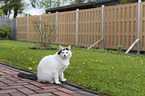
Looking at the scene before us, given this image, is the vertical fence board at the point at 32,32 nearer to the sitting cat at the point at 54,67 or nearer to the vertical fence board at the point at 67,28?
A: the vertical fence board at the point at 67,28

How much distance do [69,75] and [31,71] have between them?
0.97 m

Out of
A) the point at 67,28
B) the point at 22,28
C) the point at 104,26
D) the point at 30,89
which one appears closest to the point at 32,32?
the point at 22,28

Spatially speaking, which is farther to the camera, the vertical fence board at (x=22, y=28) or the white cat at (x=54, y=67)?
the vertical fence board at (x=22, y=28)

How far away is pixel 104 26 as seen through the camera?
1100 cm

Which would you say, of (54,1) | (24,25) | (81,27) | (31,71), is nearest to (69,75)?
(31,71)

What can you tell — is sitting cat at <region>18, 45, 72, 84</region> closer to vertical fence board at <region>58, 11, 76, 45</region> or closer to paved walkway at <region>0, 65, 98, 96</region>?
paved walkway at <region>0, 65, 98, 96</region>

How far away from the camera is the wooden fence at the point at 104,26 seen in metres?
9.56

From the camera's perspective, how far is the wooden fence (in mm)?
9560

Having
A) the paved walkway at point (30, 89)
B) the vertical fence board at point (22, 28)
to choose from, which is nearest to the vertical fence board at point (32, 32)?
the vertical fence board at point (22, 28)

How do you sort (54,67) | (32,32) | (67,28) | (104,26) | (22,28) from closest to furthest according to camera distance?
(54,67) < (104,26) < (67,28) < (32,32) < (22,28)

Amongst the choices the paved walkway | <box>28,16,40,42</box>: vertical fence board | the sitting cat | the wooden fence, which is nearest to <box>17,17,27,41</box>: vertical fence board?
<box>28,16,40,42</box>: vertical fence board

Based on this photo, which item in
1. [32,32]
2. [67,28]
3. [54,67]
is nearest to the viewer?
[54,67]

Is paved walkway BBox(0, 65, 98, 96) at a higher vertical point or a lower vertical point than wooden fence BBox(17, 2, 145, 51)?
lower

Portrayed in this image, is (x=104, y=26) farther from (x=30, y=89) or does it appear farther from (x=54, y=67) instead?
(x=30, y=89)
